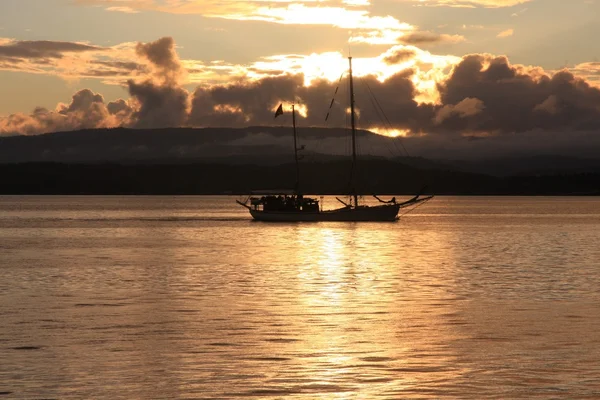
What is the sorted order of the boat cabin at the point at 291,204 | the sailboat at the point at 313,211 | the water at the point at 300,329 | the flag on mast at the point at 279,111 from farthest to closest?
the boat cabin at the point at 291,204, the sailboat at the point at 313,211, the flag on mast at the point at 279,111, the water at the point at 300,329

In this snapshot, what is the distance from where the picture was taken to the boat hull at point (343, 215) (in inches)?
5615

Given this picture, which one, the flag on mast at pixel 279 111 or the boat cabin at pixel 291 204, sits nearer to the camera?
the flag on mast at pixel 279 111

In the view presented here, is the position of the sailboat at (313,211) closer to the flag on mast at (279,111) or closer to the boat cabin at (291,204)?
the boat cabin at (291,204)

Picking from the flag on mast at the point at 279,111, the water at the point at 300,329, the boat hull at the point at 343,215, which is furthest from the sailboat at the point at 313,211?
the water at the point at 300,329

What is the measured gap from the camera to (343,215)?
470 ft

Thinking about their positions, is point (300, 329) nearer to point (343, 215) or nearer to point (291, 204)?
point (343, 215)

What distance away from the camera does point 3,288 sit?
48531 millimetres

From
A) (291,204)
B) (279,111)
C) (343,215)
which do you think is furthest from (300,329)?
(291,204)

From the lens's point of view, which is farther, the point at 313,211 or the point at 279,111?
the point at 313,211

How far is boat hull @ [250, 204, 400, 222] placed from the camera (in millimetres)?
142625

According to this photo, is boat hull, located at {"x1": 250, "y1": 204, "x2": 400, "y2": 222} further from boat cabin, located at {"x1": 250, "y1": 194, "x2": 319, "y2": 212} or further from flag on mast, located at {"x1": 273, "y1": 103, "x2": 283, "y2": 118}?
flag on mast, located at {"x1": 273, "y1": 103, "x2": 283, "y2": 118}

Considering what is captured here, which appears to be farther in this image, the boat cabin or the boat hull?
the boat cabin

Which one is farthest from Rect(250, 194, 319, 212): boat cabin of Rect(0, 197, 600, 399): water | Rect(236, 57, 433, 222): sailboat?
Rect(0, 197, 600, 399): water

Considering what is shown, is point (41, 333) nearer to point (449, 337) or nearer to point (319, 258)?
point (449, 337)
